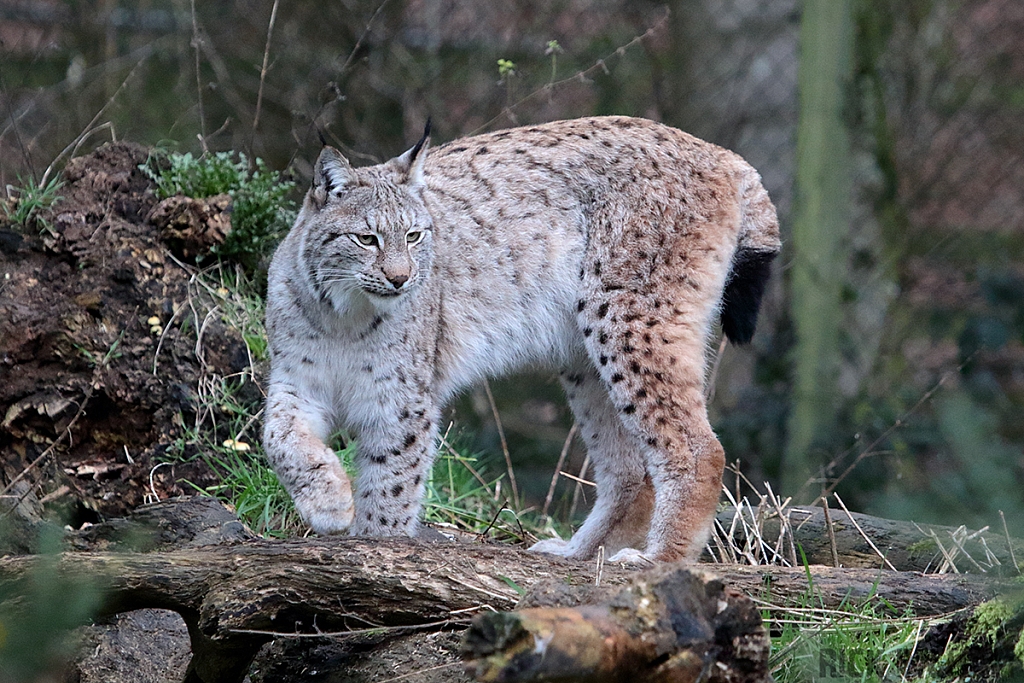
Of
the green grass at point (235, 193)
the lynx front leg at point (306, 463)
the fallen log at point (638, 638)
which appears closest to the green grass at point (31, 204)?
the green grass at point (235, 193)

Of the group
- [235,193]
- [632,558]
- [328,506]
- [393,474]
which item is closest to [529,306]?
[393,474]

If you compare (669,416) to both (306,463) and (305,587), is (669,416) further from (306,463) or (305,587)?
(305,587)

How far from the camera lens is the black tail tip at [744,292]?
14.1 feet

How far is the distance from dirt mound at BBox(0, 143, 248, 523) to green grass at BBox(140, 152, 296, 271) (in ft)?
0.74

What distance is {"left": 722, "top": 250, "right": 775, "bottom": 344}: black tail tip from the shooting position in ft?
→ 14.1

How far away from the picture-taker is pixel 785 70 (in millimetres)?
7273

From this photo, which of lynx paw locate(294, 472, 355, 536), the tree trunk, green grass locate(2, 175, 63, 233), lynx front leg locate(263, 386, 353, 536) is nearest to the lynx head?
lynx front leg locate(263, 386, 353, 536)

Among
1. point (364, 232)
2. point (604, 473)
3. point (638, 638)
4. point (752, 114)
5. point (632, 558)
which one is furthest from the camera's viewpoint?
point (752, 114)

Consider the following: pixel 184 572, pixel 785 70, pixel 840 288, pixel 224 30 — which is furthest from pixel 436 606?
pixel 224 30

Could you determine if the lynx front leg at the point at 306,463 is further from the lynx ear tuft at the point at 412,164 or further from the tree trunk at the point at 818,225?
the tree trunk at the point at 818,225

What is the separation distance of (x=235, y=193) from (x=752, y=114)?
3.72 meters

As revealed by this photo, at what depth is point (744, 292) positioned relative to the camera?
14.2 ft

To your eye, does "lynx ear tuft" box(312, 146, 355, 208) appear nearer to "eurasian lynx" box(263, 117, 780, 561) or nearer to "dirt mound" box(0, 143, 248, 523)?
"eurasian lynx" box(263, 117, 780, 561)

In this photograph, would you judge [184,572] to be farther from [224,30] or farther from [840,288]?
[224,30]
